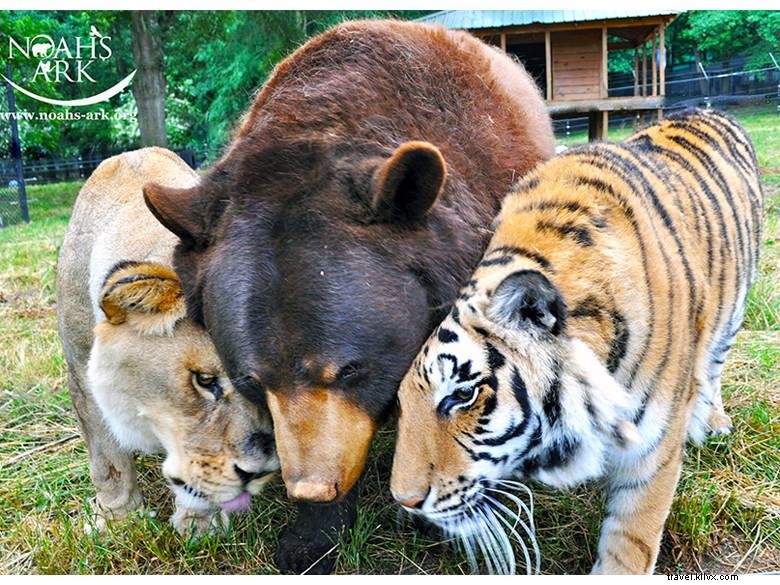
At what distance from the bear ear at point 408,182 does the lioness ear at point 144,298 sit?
832 mm

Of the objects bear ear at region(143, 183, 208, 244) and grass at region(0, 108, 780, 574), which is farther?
grass at region(0, 108, 780, 574)

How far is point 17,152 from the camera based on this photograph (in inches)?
227

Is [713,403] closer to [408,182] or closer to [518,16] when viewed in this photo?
[408,182]

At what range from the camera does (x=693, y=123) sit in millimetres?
3547

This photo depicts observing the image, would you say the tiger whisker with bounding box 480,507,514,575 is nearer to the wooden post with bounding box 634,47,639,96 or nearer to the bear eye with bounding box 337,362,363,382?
the bear eye with bounding box 337,362,363,382

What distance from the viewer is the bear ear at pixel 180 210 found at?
2.35 meters

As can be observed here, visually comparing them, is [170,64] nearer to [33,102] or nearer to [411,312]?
[33,102]

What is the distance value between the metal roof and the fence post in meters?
2.87

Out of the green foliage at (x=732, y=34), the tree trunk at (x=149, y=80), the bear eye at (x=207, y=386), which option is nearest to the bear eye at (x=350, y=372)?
the bear eye at (x=207, y=386)

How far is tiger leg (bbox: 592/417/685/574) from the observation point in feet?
7.54

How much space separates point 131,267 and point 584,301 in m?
1.58

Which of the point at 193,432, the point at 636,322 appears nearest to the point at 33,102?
the point at 193,432

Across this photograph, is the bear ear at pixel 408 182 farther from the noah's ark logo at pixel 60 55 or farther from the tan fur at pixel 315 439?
the noah's ark logo at pixel 60 55

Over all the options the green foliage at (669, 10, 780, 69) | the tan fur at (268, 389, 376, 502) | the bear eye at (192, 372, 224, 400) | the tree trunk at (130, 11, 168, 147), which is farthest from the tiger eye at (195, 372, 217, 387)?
the green foliage at (669, 10, 780, 69)
